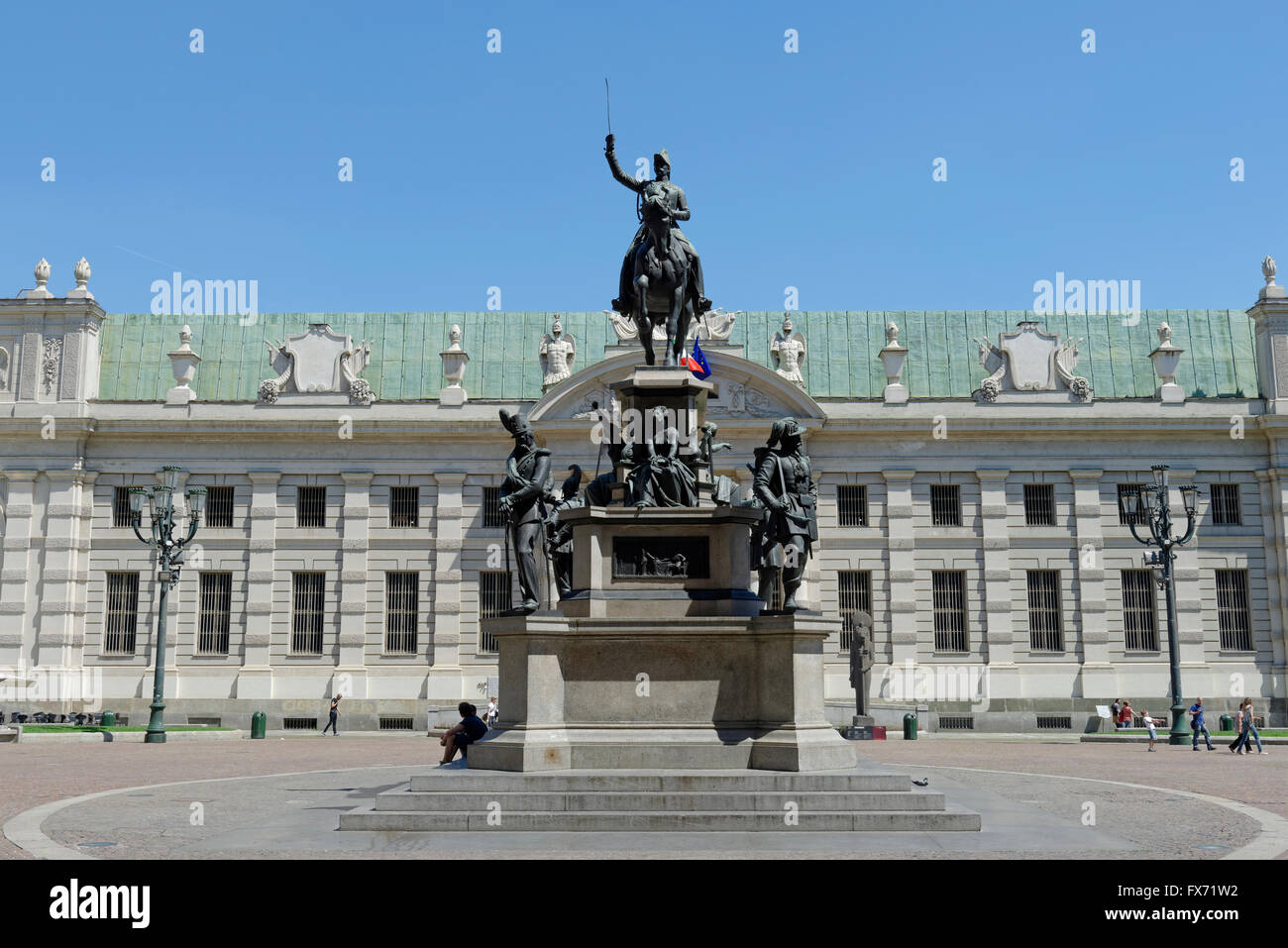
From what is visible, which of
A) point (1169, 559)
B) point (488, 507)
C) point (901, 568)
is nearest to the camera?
point (1169, 559)

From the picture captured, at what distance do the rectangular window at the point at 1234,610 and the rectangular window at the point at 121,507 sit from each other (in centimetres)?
4385

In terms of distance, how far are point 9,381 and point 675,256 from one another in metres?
40.9

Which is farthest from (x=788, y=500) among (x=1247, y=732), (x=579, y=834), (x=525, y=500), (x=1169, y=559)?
(x=1169, y=559)

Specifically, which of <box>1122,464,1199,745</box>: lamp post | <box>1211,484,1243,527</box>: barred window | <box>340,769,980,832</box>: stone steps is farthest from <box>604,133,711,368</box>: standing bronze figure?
<box>1211,484,1243,527</box>: barred window

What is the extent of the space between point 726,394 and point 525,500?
32904mm

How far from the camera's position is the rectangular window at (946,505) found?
48656 mm

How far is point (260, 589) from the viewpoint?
4816 centimetres

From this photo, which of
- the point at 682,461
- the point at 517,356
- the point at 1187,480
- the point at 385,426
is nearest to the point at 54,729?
the point at 385,426

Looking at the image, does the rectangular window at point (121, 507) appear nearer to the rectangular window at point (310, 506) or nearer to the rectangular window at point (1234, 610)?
the rectangular window at point (310, 506)

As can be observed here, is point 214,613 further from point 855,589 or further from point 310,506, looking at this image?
point 855,589

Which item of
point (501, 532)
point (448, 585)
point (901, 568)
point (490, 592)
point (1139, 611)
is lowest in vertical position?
point (1139, 611)

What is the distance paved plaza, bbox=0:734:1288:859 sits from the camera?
472 inches

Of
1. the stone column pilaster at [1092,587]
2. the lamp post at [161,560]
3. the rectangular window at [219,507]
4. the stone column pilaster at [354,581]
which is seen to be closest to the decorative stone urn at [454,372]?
the stone column pilaster at [354,581]

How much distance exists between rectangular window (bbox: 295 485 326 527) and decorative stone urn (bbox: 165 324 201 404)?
235 inches
